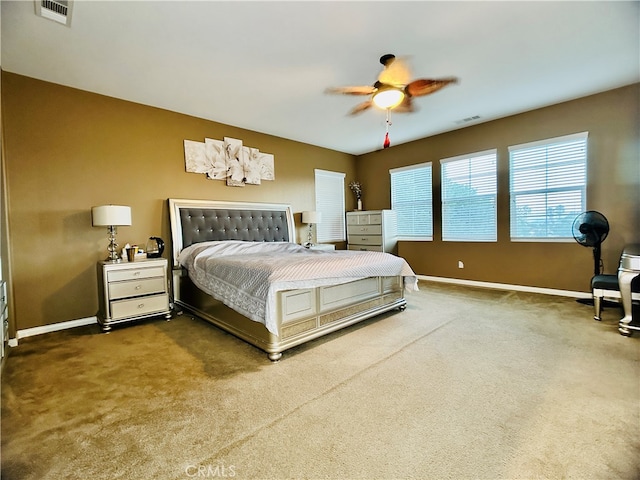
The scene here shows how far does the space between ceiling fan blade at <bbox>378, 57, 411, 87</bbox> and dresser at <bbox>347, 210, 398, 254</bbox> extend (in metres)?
2.95

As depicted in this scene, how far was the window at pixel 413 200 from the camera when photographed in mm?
5762

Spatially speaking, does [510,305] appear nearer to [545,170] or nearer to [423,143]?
[545,170]

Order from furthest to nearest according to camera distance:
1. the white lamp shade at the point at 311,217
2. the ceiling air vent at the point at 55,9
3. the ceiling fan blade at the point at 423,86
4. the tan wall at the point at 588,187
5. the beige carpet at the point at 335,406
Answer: the white lamp shade at the point at 311,217, the tan wall at the point at 588,187, the ceiling fan blade at the point at 423,86, the ceiling air vent at the point at 55,9, the beige carpet at the point at 335,406

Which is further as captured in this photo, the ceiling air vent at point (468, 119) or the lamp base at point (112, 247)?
the ceiling air vent at point (468, 119)

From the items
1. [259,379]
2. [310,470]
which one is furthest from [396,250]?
[310,470]

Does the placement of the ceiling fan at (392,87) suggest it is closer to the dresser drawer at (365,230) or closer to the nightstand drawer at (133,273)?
the nightstand drawer at (133,273)

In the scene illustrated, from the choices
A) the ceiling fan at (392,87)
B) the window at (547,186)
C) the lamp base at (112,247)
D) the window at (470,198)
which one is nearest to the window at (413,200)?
the window at (470,198)

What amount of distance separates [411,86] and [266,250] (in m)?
2.61

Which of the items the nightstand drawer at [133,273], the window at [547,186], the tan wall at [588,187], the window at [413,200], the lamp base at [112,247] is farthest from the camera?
the window at [413,200]

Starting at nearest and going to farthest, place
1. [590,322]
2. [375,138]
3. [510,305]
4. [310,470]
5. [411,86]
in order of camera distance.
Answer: [310,470]
[411,86]
[590,322]
[510,305]
[375,138]

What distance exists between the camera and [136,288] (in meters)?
3.42

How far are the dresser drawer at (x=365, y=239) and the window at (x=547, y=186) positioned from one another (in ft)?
7.50

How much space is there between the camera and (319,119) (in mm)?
4602

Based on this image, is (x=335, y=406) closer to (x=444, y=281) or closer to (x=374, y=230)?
(x=444, y=281)
